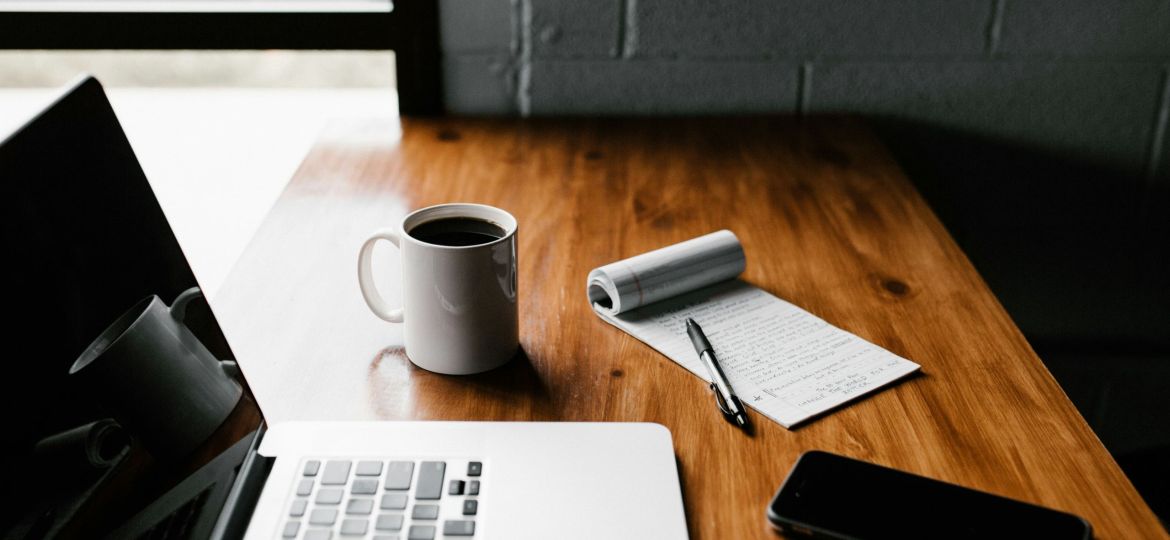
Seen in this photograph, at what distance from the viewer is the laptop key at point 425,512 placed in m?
0.59

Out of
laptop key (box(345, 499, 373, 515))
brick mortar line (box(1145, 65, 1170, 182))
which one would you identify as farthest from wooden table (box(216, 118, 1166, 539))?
brick mortar line (box(1145, 65, 1170, 182))

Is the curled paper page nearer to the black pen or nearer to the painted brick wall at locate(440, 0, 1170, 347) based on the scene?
the black pen

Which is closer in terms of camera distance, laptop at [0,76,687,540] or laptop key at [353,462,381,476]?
laptop at [0,76,687,540]

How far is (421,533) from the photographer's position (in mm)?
574

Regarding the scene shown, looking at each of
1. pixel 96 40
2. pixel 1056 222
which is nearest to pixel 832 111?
pixel 1056 222

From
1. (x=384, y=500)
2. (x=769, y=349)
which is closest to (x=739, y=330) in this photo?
(x=769, y=349)

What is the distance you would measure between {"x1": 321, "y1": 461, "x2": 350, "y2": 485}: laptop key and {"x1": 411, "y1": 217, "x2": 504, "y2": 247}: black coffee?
0.62 feet

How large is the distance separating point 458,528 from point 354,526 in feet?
0.20

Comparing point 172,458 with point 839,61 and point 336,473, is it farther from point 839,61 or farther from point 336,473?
point 839,61

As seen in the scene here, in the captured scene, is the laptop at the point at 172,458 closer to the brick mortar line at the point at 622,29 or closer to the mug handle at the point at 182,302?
the mug handle at the point at 182,302

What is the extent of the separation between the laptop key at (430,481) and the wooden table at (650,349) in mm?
81

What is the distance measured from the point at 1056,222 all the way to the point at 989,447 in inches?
38.9

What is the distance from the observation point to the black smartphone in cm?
58

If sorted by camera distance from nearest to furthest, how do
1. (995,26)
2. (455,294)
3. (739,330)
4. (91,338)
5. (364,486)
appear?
(91,338) → (364,486) → (455,294) → (739,330) → (995,26)
